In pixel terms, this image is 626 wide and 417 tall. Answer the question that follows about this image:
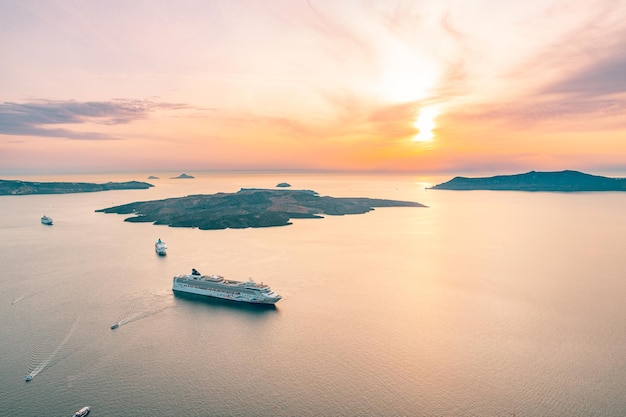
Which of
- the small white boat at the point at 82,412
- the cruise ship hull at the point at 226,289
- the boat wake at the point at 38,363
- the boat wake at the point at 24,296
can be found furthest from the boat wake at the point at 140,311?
the boat wake at the point at 24,296

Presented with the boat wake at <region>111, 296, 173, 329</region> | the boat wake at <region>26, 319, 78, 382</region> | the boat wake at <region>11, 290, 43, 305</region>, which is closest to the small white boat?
the boat wake at <region>26, 319, 78, 382</region>

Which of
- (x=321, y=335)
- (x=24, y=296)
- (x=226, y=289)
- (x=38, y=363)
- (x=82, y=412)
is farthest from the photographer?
(x=226, y=289)

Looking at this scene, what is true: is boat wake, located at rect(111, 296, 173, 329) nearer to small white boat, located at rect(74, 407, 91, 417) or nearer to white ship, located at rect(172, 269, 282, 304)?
white ship, located at rect(172, 269, 282, 304)

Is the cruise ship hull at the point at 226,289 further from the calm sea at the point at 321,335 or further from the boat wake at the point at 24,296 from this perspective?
the boat wake at the point at 24,296

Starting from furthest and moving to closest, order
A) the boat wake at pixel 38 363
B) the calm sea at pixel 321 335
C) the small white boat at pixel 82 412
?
1. the boat wake at pixel 38 363
2. the calm sea at pixel 321 335
3. the small white boat at pixel 82 412

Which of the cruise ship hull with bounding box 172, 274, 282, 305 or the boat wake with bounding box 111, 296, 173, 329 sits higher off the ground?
the cruise ship hull with bounding box 172, 274, 282, 305

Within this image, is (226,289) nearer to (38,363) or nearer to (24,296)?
(38,363)

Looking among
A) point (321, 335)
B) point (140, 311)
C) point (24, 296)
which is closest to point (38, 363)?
point (140, 311)
